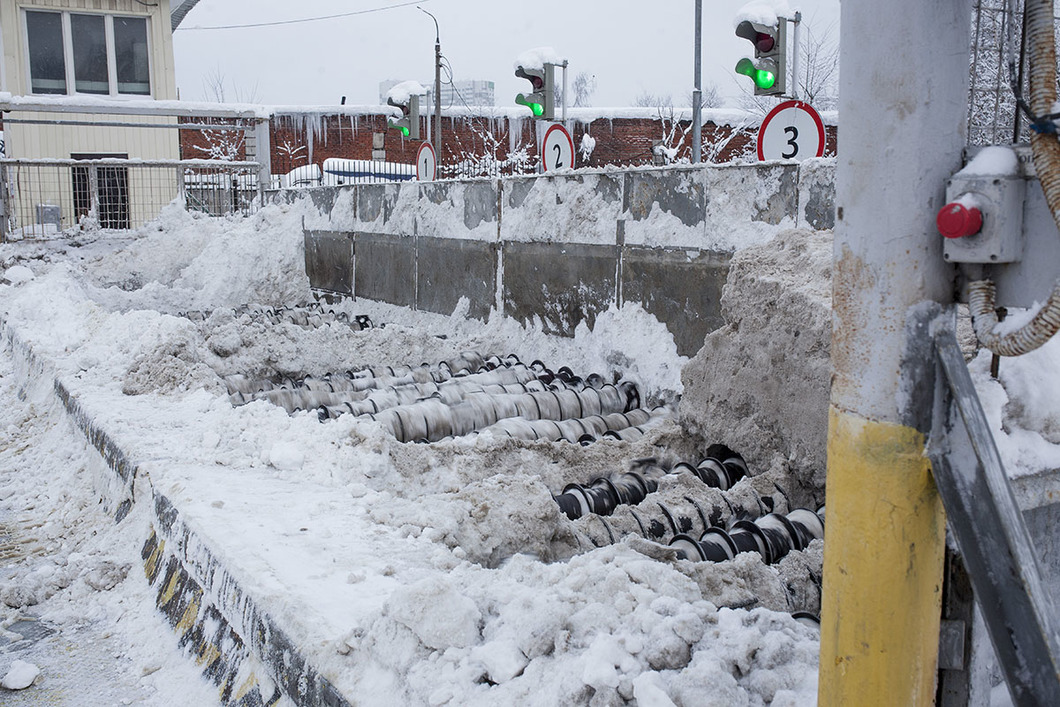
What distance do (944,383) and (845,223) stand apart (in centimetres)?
33

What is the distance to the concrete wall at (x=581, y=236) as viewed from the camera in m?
5.10

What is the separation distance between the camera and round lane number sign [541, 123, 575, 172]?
10453 mm

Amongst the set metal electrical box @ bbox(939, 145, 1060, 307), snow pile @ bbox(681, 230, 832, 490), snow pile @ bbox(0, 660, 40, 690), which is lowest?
snow pile @ bbox(0, 660, 40, 690)

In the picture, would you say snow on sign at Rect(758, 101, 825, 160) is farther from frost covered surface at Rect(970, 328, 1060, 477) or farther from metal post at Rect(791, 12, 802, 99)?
frost covered surface at Rect(970, 328, 1060, 477)

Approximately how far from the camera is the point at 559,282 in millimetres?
Answer: 6777

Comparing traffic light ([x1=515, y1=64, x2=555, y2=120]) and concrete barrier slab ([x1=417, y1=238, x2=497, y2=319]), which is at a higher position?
traffic light ([x1=515, y1=64, x2=555, y2=120])

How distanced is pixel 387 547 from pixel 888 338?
199 cm

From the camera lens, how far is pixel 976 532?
4.98 ft

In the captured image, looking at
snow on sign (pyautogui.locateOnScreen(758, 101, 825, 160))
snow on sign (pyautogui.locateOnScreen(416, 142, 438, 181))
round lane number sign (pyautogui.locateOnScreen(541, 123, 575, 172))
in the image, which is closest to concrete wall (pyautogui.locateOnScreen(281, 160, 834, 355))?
round lane number sign (pyautogui.locateOnScreen(541, 123, 575, 172))

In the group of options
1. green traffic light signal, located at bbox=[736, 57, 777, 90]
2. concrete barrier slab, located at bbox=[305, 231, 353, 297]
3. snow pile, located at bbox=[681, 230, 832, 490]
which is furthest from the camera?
concrete barrier slab, located at bbox=[305, 231, 353, 297]

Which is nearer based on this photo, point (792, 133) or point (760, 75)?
point (792, 133)

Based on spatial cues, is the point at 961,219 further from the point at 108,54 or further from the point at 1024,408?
the point at 108,54

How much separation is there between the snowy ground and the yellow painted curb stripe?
14.4 inches

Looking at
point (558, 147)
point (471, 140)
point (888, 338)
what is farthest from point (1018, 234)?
point (471, 140)
